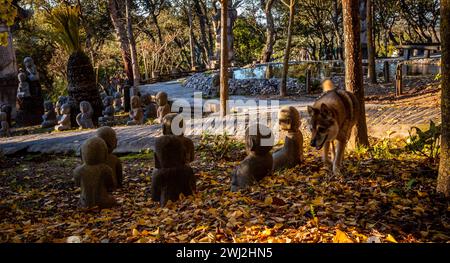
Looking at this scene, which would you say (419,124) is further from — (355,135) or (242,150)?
(242,150)

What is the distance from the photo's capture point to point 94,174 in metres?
5.43

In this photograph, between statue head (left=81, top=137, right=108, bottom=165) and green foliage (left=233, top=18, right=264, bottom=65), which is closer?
statue head (left=81, top=137, right=108, bottom=165)

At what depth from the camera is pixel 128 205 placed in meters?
5.81

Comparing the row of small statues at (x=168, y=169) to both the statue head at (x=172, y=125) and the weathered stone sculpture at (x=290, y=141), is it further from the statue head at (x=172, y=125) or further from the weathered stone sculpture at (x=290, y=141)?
the weathered stone sculpture at (x=290, y=141)

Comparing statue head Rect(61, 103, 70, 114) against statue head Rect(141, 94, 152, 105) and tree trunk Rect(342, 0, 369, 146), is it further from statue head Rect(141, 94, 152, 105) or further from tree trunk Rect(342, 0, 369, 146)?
tree trunk Rect(342, 0, 369, 146)

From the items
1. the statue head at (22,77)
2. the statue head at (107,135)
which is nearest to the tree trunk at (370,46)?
the statue head at (107,135)

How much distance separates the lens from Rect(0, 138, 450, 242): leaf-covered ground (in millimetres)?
3783

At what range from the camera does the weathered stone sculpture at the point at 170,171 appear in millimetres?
5317

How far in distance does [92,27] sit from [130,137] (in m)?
26.4

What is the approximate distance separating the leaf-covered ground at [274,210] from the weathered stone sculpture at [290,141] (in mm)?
170

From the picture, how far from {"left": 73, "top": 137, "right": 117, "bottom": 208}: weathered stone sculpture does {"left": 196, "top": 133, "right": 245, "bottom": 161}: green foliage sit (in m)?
3.12

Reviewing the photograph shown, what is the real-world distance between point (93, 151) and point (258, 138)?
2.23m

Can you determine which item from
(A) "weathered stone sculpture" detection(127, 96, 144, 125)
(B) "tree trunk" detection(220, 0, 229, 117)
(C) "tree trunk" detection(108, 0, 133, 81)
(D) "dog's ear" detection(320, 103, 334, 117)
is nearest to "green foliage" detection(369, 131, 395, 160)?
(D) "dog's ear" detection(320, 103, 334, 117)
